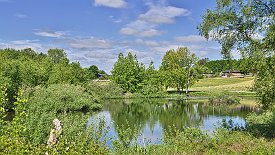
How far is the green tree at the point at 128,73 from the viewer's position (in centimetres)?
8694

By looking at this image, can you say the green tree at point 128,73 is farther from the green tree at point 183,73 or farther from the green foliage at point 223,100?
the green foliage at point 223,100

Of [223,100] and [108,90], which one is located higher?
[108,90]

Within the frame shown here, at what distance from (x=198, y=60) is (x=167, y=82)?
31.3ft

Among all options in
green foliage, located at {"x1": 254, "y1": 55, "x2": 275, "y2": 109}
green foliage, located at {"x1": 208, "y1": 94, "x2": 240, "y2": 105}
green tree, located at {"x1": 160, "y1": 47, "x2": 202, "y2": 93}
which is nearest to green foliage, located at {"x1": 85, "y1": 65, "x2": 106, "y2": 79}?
green tree, located at {"x1": 160, "y1": 47, "x2": 202, "y2": 93}

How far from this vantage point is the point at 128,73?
289ft

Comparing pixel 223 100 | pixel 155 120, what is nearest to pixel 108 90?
pixel 223 100

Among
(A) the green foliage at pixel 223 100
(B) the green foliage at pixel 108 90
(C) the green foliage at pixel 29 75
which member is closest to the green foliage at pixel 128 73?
(B) the green foliage at pixel 108 90

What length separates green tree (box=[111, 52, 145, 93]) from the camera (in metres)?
86.9

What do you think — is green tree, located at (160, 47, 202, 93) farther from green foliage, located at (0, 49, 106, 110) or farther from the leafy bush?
green foliage, located at (0, 49, 106, 110)

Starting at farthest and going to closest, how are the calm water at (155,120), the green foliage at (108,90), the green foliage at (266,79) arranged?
1. the green foliage at (108,90)
2. the calm water at (155,120)
3. the green foliage at (266,79)

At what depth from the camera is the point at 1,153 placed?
22.2 ft

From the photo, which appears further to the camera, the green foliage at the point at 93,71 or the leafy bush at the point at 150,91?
the green foliage at the point at 93,71

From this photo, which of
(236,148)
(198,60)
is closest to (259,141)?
(236,148)

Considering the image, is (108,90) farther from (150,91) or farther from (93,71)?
(93,71)
